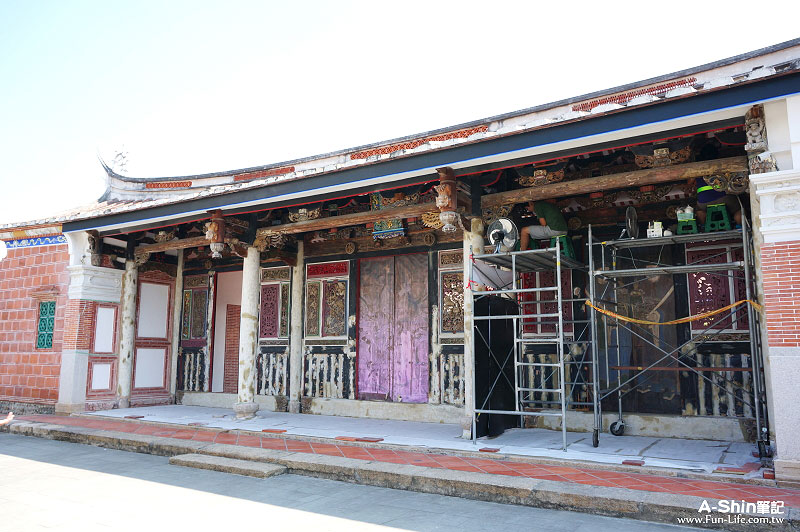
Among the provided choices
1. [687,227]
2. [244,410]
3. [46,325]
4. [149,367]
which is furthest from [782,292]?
[46,325]

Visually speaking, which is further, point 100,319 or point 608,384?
point 100,319

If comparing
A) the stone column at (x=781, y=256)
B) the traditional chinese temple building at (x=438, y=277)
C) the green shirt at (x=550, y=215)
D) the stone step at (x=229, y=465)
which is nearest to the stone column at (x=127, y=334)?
the traditional chinese temple building at (x=438, y=277)

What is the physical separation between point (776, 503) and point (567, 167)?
14.0 ft

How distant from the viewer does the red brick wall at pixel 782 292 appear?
16.0 feet

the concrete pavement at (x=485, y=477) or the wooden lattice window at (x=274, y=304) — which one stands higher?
the wooden lattice window at (x=274, y=304)

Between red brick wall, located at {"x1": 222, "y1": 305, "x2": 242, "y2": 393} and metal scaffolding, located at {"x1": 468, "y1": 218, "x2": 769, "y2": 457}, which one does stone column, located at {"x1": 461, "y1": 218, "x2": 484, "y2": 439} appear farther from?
red brick wall, located at {"x1": 222, "y1": 305, "x2": 242, "y2": 393}

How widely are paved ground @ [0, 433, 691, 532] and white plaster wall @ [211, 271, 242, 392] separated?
205 inches

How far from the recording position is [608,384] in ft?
25.0

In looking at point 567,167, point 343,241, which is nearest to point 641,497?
point 567,167

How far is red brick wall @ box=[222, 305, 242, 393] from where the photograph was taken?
37.7 feet

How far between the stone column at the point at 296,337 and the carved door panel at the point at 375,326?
1251mm

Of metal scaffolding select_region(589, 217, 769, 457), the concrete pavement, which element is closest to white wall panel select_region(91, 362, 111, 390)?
the concrete pavement

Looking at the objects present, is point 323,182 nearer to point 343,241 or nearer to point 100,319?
point 343,241

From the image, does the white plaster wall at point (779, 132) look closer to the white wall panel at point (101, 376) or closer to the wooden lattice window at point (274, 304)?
the wooden lattice window at point (274, 304)
